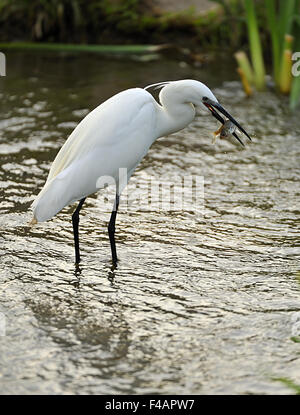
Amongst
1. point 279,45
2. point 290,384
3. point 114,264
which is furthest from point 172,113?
point 279,45

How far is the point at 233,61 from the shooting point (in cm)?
952

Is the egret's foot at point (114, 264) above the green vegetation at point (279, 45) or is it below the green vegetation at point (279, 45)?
below

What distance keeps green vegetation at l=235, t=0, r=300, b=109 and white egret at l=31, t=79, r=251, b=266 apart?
3.05 m

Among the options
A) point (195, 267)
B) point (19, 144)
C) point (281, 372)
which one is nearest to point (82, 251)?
point (195, 267)

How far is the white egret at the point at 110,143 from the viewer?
4.27 metres

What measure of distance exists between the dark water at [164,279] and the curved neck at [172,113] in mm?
768

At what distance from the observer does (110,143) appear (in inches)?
171

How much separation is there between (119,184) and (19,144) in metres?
2.53

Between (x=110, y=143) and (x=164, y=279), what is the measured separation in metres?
0.85

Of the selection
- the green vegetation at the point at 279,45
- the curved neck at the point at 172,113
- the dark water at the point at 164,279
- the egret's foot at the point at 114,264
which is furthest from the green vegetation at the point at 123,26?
the egret's foot at the point at 114,264

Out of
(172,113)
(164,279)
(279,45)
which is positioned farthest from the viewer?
(279,45)

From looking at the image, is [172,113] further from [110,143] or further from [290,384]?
[290,384]

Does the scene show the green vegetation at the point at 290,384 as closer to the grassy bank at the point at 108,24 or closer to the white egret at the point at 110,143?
the white egret at the point at 110,143
